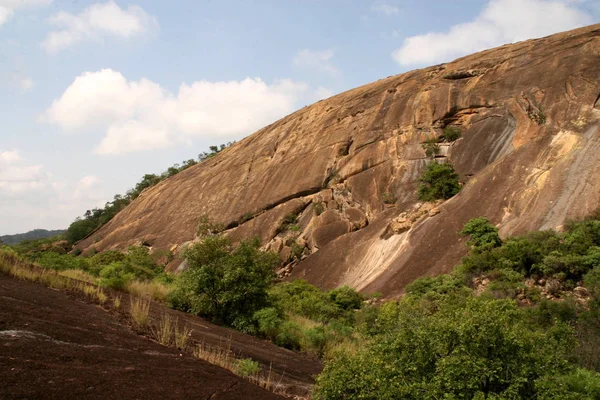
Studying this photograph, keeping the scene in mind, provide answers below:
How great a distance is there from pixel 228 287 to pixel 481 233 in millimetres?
11816

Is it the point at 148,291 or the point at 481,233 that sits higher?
the point at 481,233

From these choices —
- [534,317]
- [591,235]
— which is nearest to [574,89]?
[591,235]

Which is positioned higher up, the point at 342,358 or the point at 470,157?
the point at 470,157

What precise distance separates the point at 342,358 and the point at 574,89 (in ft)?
78.6

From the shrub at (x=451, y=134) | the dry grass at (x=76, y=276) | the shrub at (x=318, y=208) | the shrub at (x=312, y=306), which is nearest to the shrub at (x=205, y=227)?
the shrub at (x=312, y=306)

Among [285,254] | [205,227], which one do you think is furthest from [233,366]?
[285,254]

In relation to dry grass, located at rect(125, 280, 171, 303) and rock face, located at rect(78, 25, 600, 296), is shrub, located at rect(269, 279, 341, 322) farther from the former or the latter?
dry grass, located at rect(125, 280, 171, 303)

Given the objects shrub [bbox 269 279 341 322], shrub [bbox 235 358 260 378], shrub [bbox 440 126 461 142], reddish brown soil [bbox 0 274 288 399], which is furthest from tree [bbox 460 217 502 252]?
reddish brown soil [bbox 0 274 288 399]

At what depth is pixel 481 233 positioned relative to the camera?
19.0 meters

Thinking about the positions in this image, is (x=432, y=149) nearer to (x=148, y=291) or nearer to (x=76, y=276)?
(x=148, y=291)

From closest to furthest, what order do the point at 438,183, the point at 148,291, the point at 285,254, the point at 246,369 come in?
the point at 246,369 < the point at 148,291 < the point at 438,183 < the point at 285,254

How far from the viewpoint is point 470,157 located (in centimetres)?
2639

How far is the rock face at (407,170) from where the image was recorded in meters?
20.4

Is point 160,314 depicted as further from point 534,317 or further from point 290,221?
point 290,221
